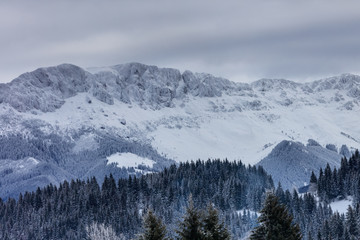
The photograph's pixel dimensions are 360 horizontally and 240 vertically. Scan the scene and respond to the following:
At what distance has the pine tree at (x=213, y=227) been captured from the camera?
3616 centimetres

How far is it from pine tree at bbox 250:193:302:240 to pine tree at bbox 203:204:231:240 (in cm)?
352

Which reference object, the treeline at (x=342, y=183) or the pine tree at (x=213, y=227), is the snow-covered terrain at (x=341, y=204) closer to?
the treeline at (x=342, y=183)

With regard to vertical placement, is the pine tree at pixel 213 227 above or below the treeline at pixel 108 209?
above

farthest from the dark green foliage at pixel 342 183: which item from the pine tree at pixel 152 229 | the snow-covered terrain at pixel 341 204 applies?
the pine tree at pixel 152 229

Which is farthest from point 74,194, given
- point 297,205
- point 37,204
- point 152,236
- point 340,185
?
point 152,236

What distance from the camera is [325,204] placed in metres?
170

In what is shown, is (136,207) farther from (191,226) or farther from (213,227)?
(213,227)

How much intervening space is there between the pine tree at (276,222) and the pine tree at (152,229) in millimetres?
7873

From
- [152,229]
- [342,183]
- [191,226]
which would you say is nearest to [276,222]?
[191,226]

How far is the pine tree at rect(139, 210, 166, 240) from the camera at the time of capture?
36031mm

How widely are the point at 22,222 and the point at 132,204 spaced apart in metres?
41.4

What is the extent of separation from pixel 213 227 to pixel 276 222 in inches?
A: 199

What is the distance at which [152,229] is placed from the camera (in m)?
36.2

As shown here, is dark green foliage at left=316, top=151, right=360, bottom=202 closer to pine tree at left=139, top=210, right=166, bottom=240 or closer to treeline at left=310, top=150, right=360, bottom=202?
treeline at left=310, top=150, right=360, bottom=202
